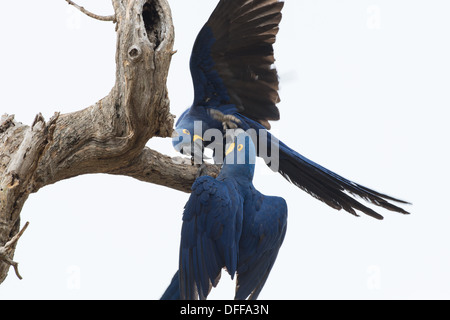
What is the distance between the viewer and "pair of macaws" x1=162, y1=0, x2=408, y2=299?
10.5ft

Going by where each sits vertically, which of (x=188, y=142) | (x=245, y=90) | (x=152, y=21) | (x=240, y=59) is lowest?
(x=188, y=142)

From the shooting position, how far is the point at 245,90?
4.07m

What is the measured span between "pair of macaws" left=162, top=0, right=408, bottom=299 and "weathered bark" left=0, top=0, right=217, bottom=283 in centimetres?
49

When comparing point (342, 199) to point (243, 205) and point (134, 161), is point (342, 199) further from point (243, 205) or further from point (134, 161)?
point (134, 161)

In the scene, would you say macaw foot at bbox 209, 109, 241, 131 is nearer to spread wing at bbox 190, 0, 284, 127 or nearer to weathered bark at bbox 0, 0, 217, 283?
spread wing at bbox 190, 0, 284, 127

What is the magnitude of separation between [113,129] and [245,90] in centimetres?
119

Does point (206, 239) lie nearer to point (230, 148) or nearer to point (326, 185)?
point (230, 148)

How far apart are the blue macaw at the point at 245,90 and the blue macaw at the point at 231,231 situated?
1.20ft

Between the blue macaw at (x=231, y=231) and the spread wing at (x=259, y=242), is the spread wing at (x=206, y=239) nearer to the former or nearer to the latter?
the blue macaw at (x=231, y=231)

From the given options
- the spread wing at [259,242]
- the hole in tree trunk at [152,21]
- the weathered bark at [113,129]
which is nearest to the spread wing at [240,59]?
the weathered bark at [113,129]

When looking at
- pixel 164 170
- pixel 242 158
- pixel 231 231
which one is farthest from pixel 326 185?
pixel 164 170

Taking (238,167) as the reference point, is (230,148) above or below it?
above

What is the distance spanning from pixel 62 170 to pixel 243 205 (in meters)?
1.17

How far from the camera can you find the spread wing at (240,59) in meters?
3.71
